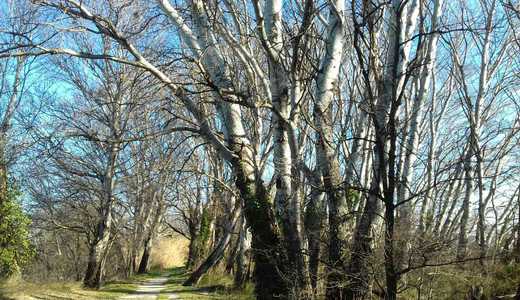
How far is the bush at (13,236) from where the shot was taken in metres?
17.7

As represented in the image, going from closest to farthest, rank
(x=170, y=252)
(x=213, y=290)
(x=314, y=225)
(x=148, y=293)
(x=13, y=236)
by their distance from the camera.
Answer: (x=314, y=225) → (x=148, y=293) → (x=213, y=290) → (x=13, y=236) → (x=170, y=252)

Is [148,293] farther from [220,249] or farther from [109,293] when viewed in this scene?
[220,249]

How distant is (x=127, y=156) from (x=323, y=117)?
50.7ft

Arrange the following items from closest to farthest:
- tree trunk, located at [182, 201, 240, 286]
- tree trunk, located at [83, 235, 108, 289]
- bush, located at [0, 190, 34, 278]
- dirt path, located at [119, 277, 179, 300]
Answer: dirt path, located at [119, 277, 179, 300] < tree trunk, located at [83, 235, 108, 289] < bush, located at [0, 190, 34, 278] < tree trunk, located at [182, 201, 240, 286]

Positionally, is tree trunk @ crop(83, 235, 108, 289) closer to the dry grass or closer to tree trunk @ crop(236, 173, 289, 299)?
tree trunk @ crop(236, 173, 289, 299)

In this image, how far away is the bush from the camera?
17.7m

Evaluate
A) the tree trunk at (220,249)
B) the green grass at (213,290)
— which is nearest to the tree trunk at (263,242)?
the green grass at (213,290)

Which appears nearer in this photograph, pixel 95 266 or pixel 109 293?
pixel 109 293

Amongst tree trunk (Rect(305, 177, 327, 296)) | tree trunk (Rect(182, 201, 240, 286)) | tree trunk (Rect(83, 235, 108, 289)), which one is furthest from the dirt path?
tree trunk (Rect(305, 177, 327, 296))

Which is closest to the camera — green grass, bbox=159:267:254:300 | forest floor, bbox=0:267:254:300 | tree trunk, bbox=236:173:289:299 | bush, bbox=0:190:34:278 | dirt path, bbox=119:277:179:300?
tree trunk, bbox=236:173:289:299

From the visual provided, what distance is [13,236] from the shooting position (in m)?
18.6

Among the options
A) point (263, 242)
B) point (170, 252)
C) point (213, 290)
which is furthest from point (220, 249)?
point (170, 252)

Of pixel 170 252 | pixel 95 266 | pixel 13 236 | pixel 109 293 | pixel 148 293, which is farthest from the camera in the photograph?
pixel 170 252

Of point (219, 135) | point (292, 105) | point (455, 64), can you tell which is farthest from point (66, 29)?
point (455, 64)
